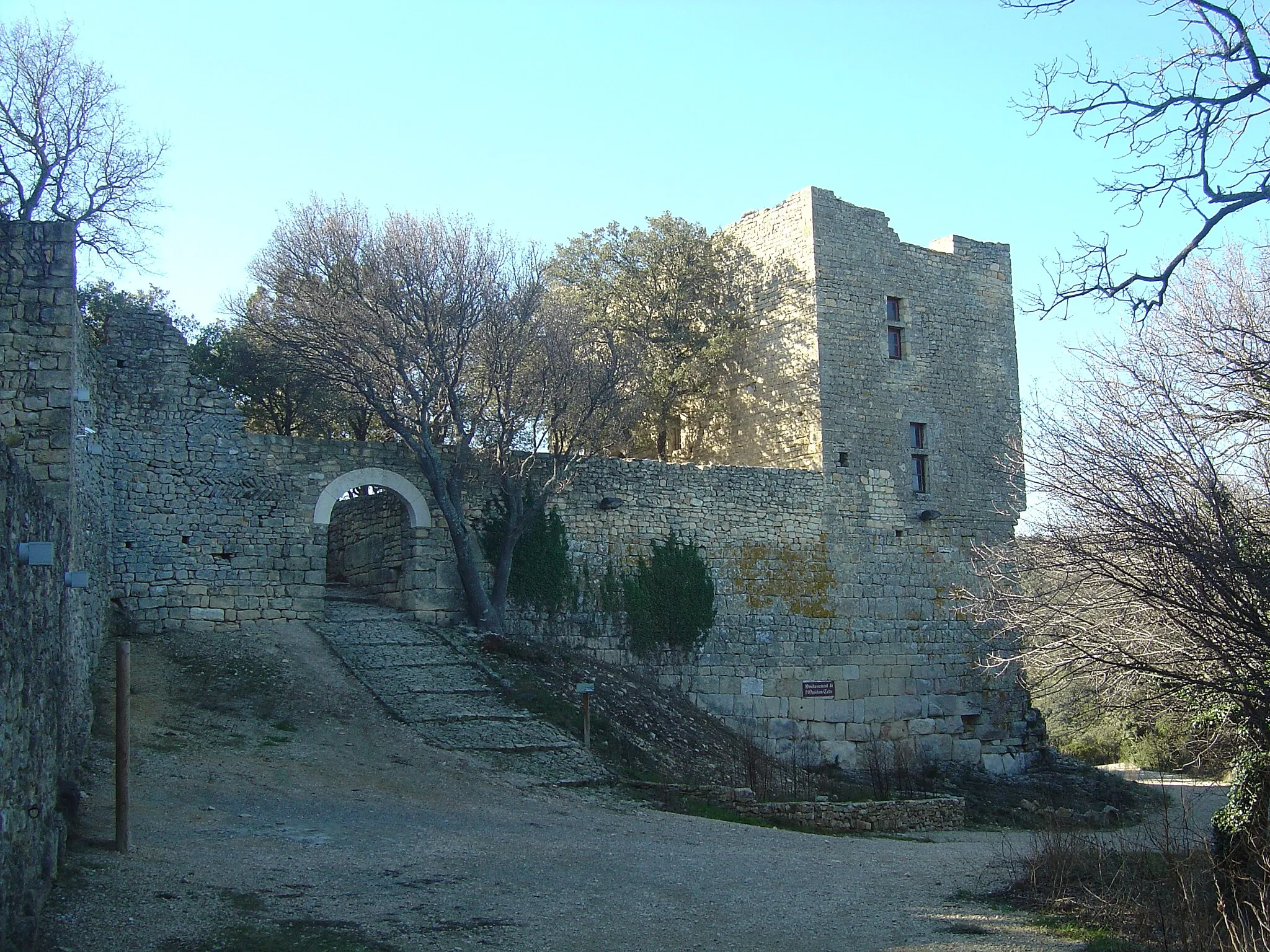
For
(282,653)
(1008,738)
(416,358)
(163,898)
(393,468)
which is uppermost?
(416,358)

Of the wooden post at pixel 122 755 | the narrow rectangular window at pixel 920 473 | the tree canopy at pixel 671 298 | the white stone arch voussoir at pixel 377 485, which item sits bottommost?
the wooden post at pixel 122 755

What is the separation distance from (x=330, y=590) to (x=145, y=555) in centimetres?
420

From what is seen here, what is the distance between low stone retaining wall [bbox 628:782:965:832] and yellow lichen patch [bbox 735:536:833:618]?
5775 millimetres

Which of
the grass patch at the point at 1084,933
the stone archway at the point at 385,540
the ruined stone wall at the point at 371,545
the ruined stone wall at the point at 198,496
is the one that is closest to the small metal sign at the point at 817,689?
the stone archway at the point at 385,540

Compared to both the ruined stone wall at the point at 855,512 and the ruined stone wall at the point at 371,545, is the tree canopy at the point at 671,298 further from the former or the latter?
the ruined stone wall at the point at 371,545

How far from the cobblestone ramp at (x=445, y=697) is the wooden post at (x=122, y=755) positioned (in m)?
4.79

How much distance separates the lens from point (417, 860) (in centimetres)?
874

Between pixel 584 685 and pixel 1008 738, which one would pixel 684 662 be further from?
pixel 1008 738

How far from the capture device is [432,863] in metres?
8.65

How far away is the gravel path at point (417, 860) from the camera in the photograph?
7.08 m

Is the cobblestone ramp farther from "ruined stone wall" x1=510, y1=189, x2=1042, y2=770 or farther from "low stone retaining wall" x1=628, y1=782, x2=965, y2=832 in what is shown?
"ruined stone wall" x1=510, y1=189, x2=1042, y2=770

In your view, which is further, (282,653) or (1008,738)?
(1008,738)

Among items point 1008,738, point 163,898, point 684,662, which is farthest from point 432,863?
point 1008,738

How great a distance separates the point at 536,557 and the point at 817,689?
587cm
